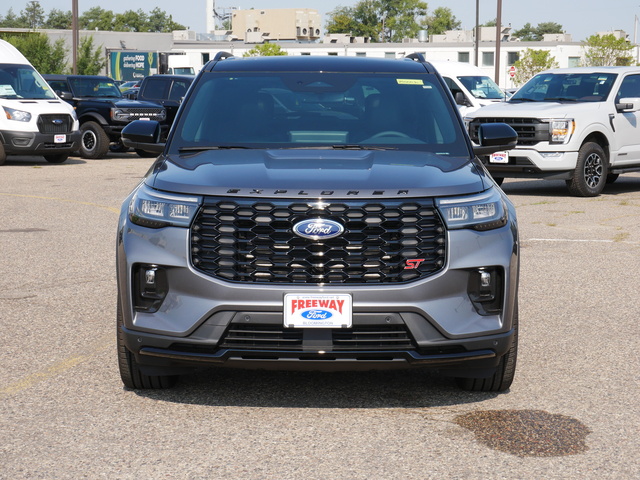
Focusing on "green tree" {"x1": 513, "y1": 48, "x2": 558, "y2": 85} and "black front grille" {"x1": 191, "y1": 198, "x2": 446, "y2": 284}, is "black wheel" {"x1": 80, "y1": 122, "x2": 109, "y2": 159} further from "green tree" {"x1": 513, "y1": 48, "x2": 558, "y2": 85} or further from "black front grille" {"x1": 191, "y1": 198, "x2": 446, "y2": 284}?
"green tree" {"x1": 513, "y1": 48, "x2": 558, "y2": 85}

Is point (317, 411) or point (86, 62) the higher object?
Result: point (86, 62)

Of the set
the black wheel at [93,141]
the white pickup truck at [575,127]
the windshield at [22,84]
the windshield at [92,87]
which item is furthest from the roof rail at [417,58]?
the windshield at [92,87]

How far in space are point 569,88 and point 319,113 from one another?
11.5 m

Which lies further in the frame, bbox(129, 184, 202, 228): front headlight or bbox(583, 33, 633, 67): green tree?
bbox(583, 33, 633, 67): green tree

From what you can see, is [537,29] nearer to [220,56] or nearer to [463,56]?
[463,56]

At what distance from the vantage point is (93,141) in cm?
2411

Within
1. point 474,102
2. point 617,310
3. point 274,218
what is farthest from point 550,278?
point 474,102

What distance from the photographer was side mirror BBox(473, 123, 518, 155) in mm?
6355

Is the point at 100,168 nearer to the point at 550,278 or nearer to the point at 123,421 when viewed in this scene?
the point at 550,278

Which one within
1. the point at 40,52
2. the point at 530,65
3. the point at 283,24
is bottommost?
the point at 530,65

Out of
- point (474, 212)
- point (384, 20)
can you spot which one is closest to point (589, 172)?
point (474, 212)

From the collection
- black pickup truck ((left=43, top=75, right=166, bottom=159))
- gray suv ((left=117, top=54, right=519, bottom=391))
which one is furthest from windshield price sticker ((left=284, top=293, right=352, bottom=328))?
black pickup truck ((left=43, top=75, right=166, bottom=159))

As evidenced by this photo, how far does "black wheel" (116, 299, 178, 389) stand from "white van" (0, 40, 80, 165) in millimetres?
16720

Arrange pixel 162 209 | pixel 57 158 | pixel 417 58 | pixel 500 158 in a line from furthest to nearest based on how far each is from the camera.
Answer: pixel 57 158 < pixel 500 158 < pixel 417 58 < pixel 162 209
